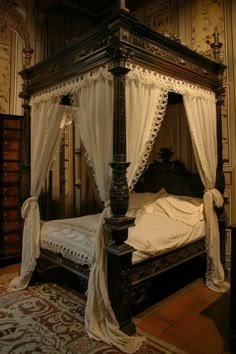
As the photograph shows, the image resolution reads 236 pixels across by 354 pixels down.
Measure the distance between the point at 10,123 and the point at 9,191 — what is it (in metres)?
0.93

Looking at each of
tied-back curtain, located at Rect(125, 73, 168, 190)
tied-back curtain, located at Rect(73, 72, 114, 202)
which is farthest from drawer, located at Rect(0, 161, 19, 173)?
tied-back curtain, located at Rect(125, 73, 168, 190)

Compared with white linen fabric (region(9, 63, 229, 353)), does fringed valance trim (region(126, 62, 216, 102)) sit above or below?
above

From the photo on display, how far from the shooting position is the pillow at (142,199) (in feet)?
12.9

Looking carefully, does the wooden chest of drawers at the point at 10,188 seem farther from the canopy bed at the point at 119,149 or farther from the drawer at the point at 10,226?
the canopy bed at the point at 119,149

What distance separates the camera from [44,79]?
3.02m

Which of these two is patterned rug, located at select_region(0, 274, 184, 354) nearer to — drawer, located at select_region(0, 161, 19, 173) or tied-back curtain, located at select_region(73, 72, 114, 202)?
tied-back curtain, located at select_region(73, 72, 114, 202)

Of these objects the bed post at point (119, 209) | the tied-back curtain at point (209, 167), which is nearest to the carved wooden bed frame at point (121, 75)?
the bed post at point (119, 209)

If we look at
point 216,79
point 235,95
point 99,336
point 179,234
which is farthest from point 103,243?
point 235,95

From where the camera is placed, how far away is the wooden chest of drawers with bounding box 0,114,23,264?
12.4ft

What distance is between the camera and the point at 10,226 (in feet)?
12.6

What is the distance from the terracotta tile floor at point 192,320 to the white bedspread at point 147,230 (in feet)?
1.78

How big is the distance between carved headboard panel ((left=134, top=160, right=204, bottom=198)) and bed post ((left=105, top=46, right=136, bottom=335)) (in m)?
1.91

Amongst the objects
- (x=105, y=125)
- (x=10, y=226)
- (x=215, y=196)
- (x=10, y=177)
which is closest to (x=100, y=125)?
(x=105, y=125)

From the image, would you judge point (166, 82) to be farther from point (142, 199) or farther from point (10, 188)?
point (10, 188)
